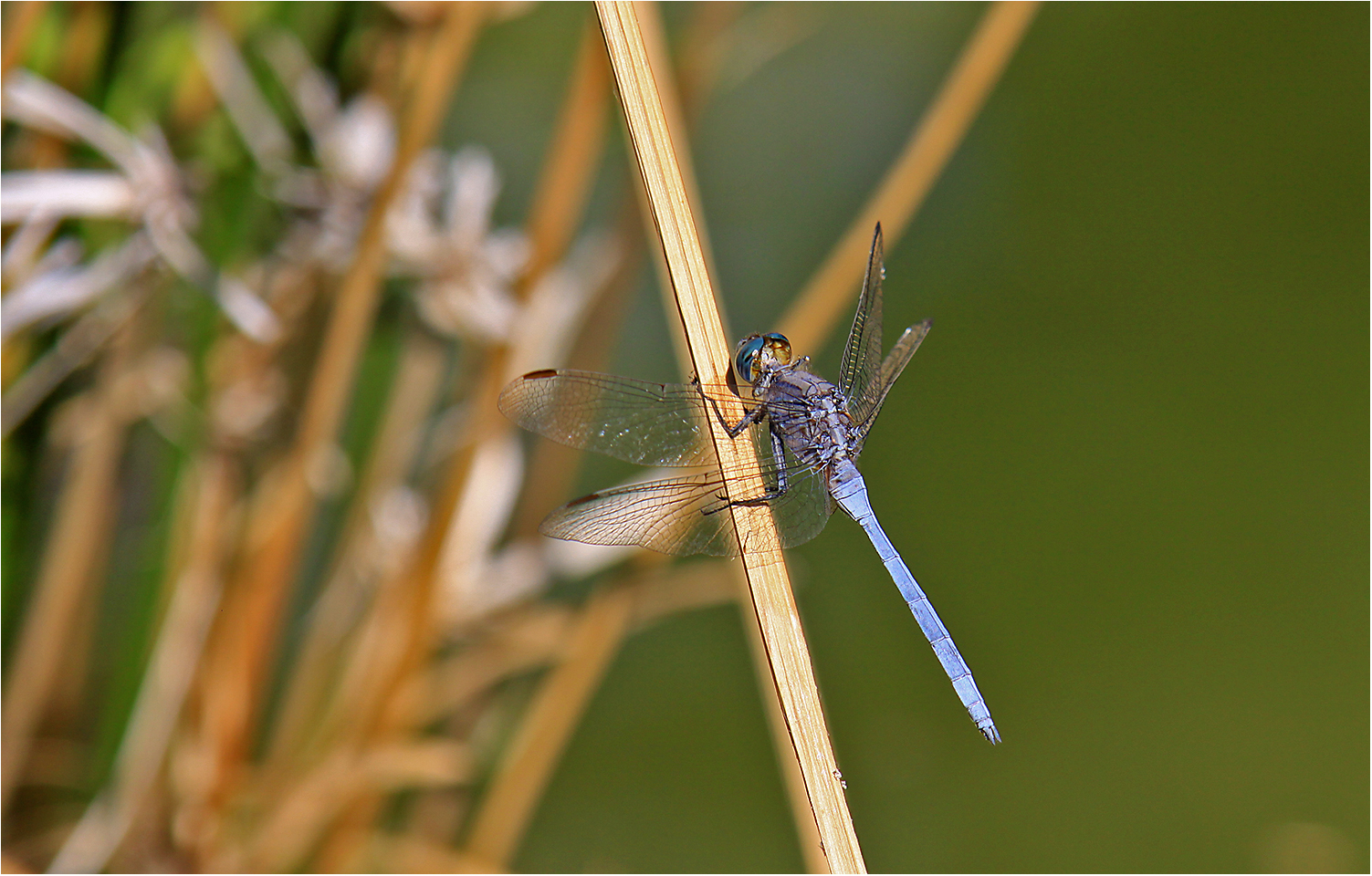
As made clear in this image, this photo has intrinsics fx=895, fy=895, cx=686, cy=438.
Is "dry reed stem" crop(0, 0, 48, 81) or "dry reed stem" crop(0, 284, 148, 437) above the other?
"dry reed stem" crop(0, 0, 48, 81)

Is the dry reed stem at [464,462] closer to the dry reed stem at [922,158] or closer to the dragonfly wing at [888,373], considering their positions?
the dry reed stem at [922,158]

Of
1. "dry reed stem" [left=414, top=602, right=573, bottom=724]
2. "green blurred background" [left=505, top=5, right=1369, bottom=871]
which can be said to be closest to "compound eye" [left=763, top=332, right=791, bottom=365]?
"dry reed stem" [left=414, top=602, right=573, bottom=724]

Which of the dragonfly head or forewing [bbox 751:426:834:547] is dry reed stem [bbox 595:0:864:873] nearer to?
forewing [bbox 751:426:834:547]

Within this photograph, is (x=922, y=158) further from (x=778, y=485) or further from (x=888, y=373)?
(x=778, y=485)

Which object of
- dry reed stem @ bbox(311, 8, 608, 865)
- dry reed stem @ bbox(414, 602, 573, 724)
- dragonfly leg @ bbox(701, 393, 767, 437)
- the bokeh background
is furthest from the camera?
the bokeh background

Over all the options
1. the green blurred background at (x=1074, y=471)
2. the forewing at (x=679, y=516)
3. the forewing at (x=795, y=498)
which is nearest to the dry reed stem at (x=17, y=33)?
the forewing at (x=679, y=516)

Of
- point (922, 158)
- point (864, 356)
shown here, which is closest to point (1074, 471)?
point (864, 356)
